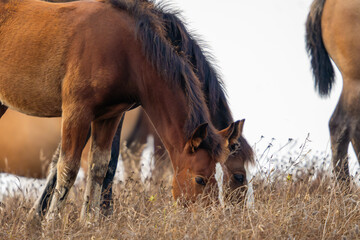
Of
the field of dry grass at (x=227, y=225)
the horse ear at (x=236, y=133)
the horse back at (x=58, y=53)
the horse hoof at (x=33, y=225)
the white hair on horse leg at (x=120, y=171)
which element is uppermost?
the horse back at (x=58, y=53)

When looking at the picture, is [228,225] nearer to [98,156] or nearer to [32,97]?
[98,156]

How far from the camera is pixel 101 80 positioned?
194 inches

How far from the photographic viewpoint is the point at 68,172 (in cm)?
495

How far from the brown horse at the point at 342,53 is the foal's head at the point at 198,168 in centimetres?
185

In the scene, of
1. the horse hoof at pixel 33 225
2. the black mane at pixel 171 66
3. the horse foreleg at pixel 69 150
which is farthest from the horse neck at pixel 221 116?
the horse hoof at pixel 33 225

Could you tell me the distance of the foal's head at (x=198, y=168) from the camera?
15.7 ft

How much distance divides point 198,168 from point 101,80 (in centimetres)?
102

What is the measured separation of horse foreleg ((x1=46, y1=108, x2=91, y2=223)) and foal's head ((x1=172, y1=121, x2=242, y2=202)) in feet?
2.59

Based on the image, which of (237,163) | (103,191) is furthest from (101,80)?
(237,163)

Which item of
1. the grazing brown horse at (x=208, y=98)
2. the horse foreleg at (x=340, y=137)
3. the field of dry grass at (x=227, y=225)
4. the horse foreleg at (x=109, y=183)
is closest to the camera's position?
the field of dry grass at (x=227, y=225)

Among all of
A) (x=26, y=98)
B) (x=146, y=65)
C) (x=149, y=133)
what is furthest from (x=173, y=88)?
(x=149, y=133)

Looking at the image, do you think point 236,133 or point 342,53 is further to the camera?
point 342,53

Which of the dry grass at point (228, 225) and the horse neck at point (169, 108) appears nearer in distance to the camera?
the dry grass at point (228, 225)

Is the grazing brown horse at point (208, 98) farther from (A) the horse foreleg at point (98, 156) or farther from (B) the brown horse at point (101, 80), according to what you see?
(B) the brown horse at point (101, 80)
